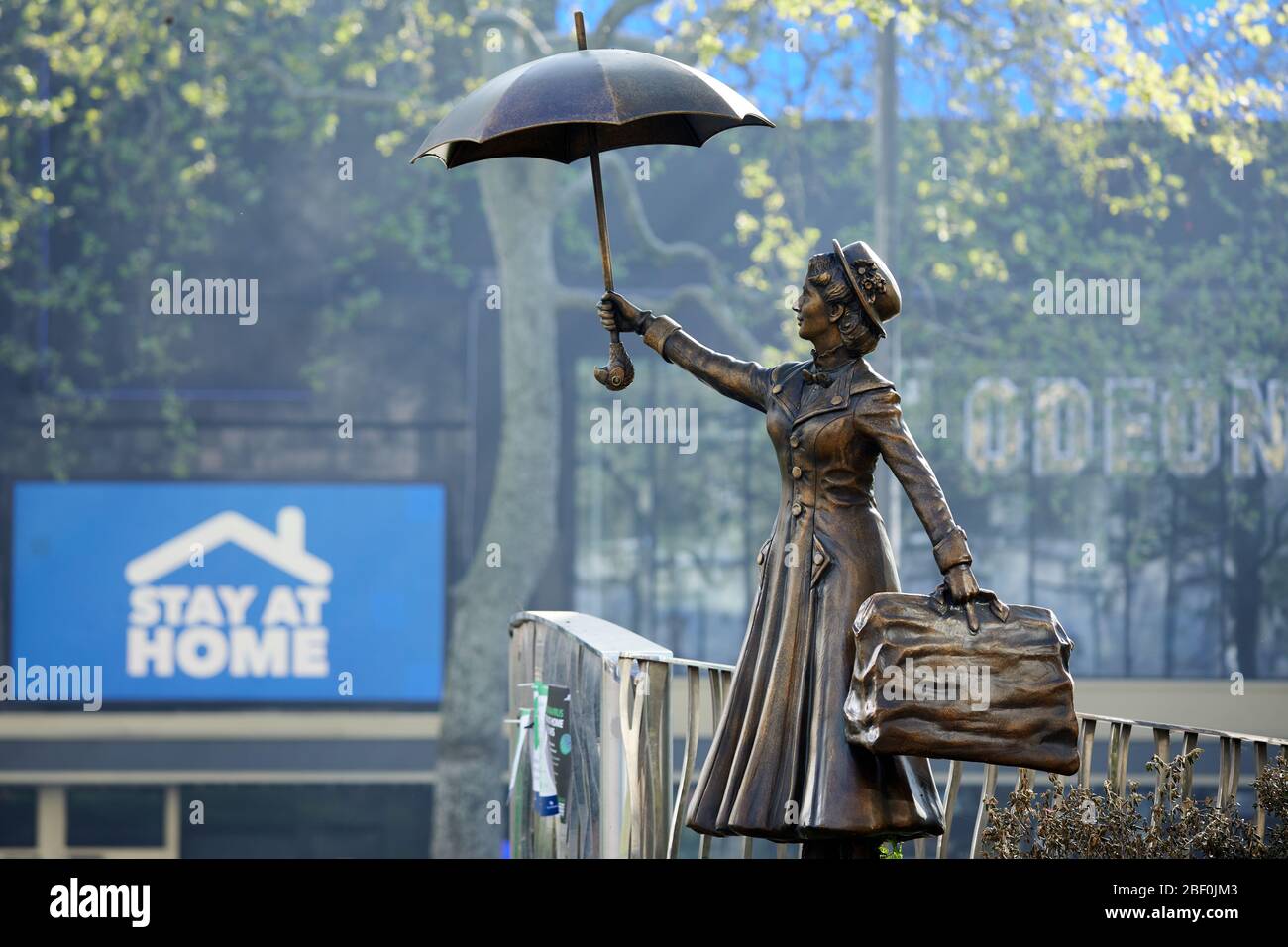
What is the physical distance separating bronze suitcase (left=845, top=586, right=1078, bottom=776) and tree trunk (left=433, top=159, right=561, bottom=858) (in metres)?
11.9

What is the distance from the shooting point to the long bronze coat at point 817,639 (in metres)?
4.84

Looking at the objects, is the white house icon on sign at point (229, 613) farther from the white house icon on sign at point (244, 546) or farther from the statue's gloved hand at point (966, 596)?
the statue's gloved hand at point (966, 596)

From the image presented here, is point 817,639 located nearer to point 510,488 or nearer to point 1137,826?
point 1137,826

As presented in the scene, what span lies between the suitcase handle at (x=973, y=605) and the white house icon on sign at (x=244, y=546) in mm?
13018

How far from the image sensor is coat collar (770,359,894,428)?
16.7 ft

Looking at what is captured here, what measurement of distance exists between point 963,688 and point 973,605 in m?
0.25

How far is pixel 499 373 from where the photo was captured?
17.4 metres

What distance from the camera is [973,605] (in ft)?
15.4
